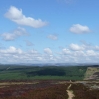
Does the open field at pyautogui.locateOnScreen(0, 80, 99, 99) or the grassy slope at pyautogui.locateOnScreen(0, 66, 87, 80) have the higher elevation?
the grassy slope at pyautogui.locateOnScreen(0, 66, 87, 80)

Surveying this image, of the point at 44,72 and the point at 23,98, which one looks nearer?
the point at 23,98

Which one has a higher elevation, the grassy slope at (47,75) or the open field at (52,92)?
the grassy slope at (47,75)

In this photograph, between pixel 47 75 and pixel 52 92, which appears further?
pixel 47 75

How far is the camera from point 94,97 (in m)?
43.1

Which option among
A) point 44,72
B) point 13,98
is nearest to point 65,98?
point 13,98

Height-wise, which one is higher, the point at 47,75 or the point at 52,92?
the point at 47,75

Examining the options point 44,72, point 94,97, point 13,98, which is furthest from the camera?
point 44,72

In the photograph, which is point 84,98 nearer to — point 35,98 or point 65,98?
point 65,98

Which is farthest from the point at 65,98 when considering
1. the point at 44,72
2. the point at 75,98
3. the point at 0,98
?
the point at 44,72

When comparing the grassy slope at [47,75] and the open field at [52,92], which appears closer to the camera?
the open field at [52,92]

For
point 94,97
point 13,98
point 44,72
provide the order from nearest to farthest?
point 13,98 < point 94,97 < point 44,72

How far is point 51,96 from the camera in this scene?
43.2 meters

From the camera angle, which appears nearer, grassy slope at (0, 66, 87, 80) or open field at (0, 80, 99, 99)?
open field at (0, 80, 99, 99)

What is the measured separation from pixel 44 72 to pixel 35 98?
110307 millimetres
